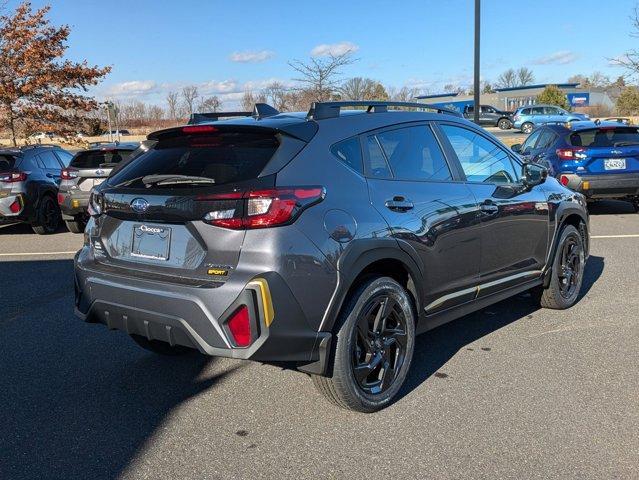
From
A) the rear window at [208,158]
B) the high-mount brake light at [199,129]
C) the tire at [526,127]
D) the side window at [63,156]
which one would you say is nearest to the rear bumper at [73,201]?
the side window at [63,156]

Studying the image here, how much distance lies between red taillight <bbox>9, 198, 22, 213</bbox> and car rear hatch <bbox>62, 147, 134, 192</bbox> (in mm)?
854

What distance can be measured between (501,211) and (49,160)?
9.52m

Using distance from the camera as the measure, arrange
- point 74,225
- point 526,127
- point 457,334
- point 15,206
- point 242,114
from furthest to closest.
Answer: point 526,127 → point 74,225 → point 15,206 → point 457,334 → point 242,114

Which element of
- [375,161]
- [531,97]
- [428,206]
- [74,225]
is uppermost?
[531,97]

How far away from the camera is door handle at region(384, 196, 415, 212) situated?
357 cm

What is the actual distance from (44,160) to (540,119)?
36.8m

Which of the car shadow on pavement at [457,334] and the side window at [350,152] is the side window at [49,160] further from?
the side window at [350,152]

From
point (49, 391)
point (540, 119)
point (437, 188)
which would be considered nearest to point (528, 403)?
point (437, 188)

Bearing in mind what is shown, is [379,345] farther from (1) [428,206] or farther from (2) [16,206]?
(2) [16,206]

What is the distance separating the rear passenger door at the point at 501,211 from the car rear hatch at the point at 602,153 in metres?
5.78

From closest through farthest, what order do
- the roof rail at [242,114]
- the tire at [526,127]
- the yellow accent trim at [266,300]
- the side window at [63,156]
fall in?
1. the yellow accent trim at [266,300]
2. the roof rail at [242,114]
3. the side window at [63,156]
4. the tire at [526,127]

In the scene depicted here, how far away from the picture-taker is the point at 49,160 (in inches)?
447

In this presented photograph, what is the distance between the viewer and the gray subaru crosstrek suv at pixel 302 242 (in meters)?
3.01

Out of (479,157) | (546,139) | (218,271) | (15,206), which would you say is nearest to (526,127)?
(546,139)
